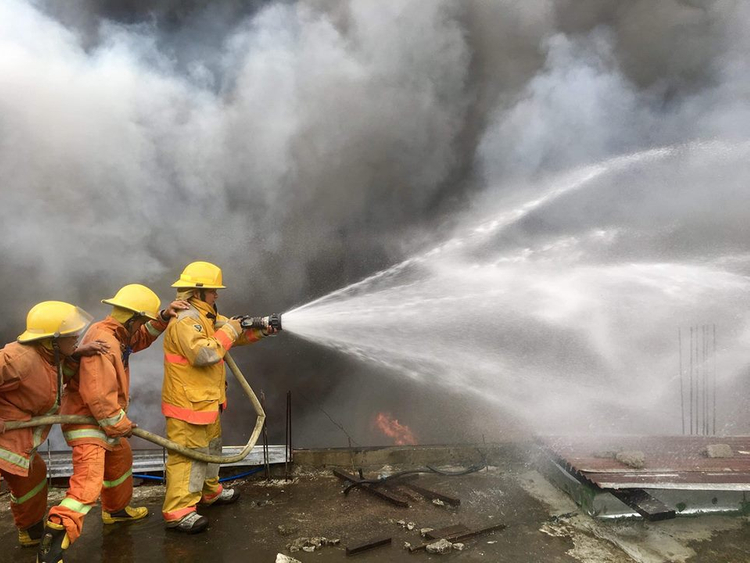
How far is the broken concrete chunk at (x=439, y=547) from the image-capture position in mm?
3533

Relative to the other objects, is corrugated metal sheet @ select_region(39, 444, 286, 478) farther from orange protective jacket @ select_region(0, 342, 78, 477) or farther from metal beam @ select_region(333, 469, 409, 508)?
orange protective jacket @ select_region(0, 342, 78, 477)

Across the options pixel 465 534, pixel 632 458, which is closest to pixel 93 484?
pixel 465 534

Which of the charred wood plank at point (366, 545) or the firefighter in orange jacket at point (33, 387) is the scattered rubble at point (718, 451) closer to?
the charred wood plank at point (366, 545)

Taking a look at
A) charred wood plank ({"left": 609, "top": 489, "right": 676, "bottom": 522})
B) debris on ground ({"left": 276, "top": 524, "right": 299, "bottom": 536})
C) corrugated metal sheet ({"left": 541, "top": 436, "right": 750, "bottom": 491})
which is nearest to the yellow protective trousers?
debris on ground ({"left": 276, "top": 524, "right": 299, "bottom": 536})

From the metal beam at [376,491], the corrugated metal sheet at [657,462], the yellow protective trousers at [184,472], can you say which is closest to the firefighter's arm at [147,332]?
the yellow protective trousers at [184,472]

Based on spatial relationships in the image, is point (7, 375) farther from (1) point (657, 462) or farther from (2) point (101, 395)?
(1) point (657, 462)

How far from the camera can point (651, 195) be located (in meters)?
8.95

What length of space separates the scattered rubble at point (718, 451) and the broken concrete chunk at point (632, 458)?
1.82 feet

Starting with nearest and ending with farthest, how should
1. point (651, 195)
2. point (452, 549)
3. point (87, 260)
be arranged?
1. point (452, 549)
2. point (87, 260)
3. point (651, 195)

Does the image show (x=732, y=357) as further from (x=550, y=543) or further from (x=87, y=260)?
(x=87, y=260)

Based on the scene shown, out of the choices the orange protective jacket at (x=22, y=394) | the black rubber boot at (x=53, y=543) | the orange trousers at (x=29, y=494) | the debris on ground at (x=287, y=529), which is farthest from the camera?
the debris on ground at (x=287, y=529)

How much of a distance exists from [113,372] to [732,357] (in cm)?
803

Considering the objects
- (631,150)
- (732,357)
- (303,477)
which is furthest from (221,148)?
(732,357)

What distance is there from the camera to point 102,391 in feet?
11.7
